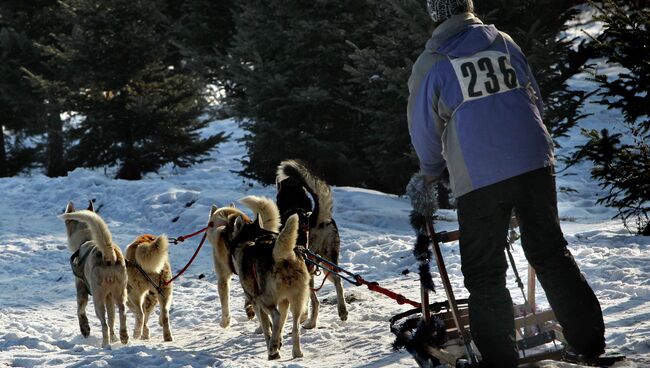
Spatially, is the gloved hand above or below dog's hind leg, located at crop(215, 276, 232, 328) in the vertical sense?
above

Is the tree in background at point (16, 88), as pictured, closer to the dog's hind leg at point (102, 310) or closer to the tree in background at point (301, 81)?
the tree in background at point (301, 81)

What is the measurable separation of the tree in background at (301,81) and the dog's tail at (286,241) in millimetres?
8938

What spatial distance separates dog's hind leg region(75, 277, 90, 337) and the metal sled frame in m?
4.06

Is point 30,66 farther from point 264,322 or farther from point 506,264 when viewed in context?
point 506,264

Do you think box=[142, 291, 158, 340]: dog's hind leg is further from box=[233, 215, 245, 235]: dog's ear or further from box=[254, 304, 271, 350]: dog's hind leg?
box=[254, 304, 271, 350]: dog's hind leg

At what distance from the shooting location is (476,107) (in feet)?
13.2

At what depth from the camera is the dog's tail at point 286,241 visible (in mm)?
6090

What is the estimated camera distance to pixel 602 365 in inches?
162

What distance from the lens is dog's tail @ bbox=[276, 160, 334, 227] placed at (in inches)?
318

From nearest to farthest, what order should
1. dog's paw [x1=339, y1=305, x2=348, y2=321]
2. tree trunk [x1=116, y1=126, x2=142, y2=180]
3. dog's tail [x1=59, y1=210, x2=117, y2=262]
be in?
dog's tail [x1=59, y1=210, x2=117, y2=262] < dog's paw [x1=339, y1=305, x2=348, y2=321] < tree trunk [x1=116, y1=126, x2=142, y2=180]

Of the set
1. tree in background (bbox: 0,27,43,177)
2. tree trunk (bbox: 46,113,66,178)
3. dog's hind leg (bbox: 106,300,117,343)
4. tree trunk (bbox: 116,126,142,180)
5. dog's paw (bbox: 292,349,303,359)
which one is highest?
tree in background (bbox: 0,27,43,177)

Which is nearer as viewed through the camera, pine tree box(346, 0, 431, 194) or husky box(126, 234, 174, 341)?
husky box(126, 234, 174, 341)

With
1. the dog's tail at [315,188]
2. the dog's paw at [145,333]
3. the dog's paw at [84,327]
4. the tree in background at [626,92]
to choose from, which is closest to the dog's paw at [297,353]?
the dog's tail at [315,188]

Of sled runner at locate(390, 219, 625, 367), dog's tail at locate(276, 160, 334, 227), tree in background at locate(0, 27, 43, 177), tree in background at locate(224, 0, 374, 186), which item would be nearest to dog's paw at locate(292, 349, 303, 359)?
sled runner at locate(390, 219, 625, 367)
